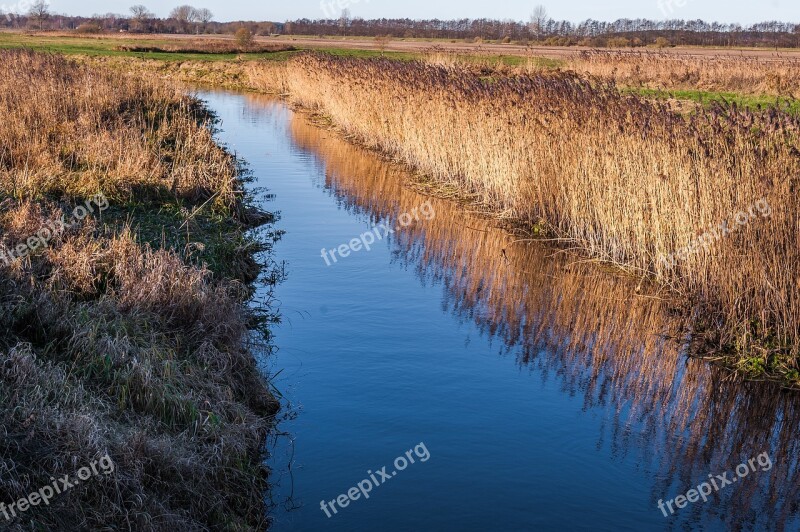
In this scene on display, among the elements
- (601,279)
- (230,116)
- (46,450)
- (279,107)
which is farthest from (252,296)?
(279,107)

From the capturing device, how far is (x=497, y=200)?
1368 centimetres

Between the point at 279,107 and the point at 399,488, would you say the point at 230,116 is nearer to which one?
the point at 279,107

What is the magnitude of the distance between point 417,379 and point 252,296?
112 inches

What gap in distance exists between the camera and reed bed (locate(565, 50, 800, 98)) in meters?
26.6

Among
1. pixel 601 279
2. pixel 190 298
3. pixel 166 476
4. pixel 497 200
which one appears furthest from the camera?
pixel 497 200
